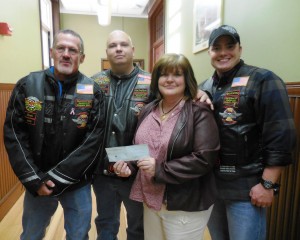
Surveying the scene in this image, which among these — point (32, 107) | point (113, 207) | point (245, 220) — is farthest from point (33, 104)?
point (245, 220)

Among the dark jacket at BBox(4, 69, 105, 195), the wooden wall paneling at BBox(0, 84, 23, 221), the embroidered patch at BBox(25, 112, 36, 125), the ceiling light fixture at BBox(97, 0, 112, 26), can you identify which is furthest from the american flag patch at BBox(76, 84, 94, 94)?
the ceiling light fixture at BBox(97, 0, 112, 26)

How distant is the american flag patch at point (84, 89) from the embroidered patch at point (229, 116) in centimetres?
82

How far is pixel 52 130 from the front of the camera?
4.75ft

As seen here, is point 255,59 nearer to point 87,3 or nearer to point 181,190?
point 181,190

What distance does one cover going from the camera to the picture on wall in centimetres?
254

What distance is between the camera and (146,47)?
7.70 metres

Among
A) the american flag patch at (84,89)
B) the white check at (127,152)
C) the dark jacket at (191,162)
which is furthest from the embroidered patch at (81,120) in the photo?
the dark jacket at (191,162)

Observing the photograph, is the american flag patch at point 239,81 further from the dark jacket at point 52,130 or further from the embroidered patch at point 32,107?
the embroidered patch at point 32,107

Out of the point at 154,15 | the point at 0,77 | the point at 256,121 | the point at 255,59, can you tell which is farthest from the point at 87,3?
the point at 256,121

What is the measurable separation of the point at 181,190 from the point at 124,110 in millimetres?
682

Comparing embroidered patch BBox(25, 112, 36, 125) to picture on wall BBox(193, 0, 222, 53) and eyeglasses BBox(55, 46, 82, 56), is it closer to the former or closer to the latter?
eyeglasses BBox(55, 46, 82, 56)

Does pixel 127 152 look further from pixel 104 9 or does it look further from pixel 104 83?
pixel 104 9

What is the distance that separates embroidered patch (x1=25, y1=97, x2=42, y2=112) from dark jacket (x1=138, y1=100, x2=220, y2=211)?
80 cm

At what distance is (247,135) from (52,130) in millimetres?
1125
